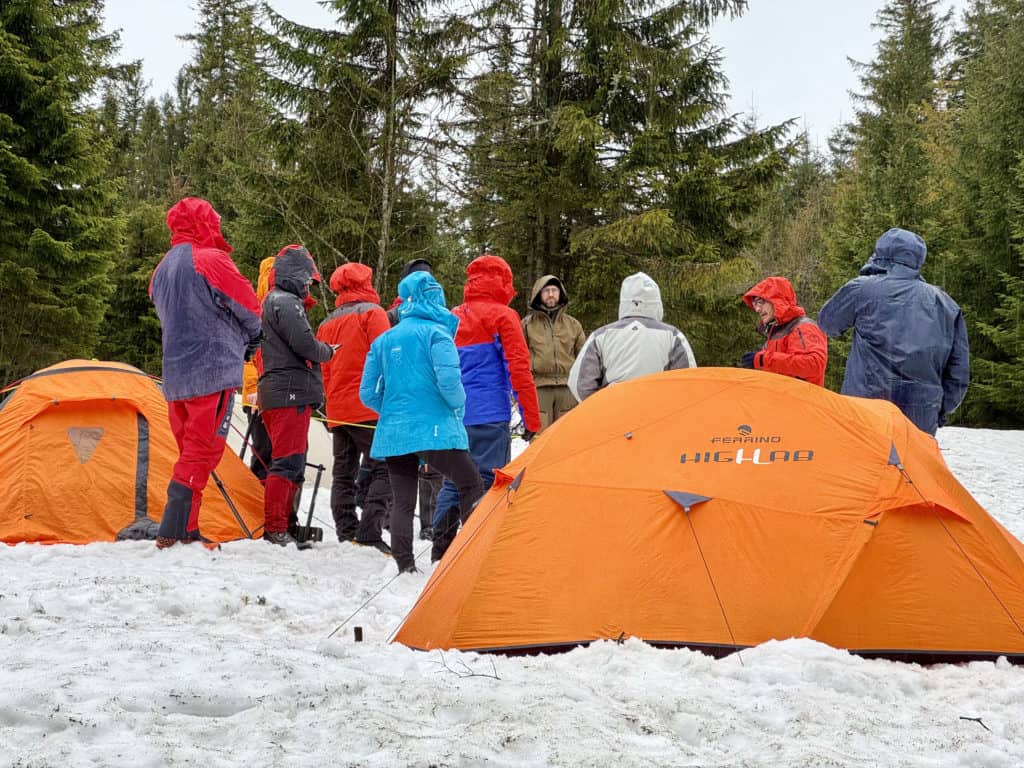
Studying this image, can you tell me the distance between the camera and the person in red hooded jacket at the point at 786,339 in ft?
18.3

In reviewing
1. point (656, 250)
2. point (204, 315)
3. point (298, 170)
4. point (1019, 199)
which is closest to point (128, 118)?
point (298, 170)

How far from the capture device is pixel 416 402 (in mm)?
5629

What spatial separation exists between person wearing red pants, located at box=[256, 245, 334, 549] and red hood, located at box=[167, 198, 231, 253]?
20.0 inches

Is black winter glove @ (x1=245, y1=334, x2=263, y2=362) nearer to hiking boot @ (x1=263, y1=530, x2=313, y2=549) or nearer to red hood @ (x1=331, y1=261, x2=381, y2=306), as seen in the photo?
red hood @ (x1=331, y1=261, x2=381, y2=306)

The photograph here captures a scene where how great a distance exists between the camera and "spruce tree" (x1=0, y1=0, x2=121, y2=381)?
46.5 feet

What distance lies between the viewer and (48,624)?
384 cm

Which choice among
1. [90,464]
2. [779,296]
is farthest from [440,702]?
[90,464]

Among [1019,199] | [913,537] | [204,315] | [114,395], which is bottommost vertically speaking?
[913,537]

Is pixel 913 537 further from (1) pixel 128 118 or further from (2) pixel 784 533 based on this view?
(1) pixel 128 118

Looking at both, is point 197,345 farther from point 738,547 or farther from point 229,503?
point 738,547

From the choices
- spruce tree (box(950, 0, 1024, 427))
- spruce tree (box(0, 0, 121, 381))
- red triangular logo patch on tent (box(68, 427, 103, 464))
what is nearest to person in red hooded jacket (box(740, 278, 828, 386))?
red triangular logo patch on tent (box(68, 427, 103, 464))

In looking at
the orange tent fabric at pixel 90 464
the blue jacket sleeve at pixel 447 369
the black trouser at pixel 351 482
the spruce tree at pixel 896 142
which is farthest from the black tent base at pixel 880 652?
the spruce tree at pixel 896 142

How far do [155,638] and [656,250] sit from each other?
12.5 meters

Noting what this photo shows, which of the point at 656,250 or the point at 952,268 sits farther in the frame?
the point at 952,268
